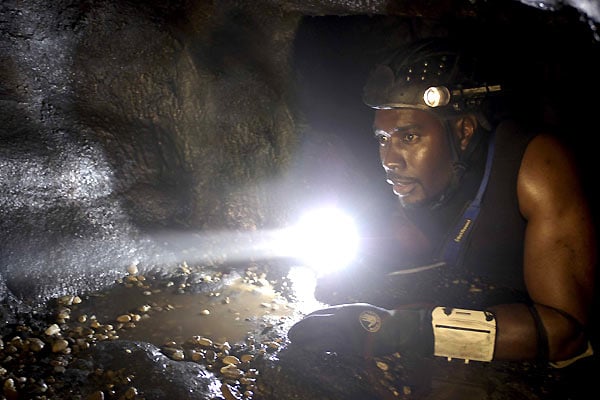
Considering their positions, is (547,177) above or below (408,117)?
below

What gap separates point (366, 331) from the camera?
266 cm

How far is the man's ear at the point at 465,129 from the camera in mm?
3385

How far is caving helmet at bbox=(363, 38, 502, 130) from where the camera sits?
3.27 metres

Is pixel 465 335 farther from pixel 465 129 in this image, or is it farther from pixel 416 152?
pixel 465 129

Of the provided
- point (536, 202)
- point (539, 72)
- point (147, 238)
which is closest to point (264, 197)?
point (147, 238)

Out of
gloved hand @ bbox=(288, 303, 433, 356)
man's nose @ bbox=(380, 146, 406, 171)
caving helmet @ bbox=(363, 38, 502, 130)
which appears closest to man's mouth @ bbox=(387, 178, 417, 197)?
man's nose @ bbox=(380, 146, 406, 171)

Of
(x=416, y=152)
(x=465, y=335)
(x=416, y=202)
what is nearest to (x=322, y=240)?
(x=416, y=202)

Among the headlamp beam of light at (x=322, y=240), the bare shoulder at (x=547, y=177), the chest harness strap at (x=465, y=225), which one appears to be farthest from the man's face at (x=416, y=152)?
the headlamp beam of light at (x=322, y=240)

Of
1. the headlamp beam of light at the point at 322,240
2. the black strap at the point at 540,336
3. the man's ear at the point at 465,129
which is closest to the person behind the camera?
the black strap at the point at 540,336

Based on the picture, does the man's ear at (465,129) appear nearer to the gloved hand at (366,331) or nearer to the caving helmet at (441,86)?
the caving helmet at (441,86)

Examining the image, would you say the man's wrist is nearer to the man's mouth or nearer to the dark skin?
the dark skin

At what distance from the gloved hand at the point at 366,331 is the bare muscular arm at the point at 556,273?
47cm

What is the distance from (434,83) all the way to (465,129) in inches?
18.1

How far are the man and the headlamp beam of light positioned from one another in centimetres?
96
